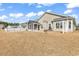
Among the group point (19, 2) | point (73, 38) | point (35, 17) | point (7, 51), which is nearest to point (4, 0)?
point (19, 2)

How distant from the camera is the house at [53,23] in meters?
2.57

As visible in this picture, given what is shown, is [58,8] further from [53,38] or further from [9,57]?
[9,57]

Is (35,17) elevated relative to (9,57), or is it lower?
elevated

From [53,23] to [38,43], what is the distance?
0.26 m

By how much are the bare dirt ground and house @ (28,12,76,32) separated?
0.17ft

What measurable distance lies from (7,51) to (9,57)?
0.06 m

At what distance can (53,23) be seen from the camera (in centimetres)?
260

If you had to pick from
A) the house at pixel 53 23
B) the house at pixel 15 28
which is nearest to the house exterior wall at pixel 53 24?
the house at pixel 53 23

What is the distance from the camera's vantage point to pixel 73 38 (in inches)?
102

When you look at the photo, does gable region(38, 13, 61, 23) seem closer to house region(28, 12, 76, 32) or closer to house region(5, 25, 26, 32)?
house region(28, 12, 76, 32)

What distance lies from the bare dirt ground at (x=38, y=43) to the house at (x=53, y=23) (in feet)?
0.17

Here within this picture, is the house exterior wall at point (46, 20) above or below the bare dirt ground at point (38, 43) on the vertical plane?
above

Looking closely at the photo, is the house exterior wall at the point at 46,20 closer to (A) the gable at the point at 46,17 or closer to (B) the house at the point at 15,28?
(A) the gable at the point at 46,17

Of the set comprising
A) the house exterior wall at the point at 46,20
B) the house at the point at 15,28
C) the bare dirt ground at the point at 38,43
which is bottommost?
the bare dirt ground at the point at 38,43
